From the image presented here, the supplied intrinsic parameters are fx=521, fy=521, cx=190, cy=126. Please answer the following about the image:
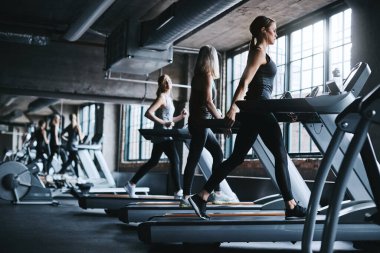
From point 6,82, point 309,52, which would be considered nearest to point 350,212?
point 309,52

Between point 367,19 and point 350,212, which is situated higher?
point 367,19

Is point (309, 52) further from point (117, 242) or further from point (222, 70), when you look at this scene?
point (117, 242)

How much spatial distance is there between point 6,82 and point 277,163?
7304 mm

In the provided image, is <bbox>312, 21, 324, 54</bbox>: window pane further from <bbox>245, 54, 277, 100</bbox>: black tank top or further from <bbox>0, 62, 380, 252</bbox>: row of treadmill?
<bbox>245, 54, 277, 100</bbox>: black tank top

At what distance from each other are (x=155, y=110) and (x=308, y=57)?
10.9ft

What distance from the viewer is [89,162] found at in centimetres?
973

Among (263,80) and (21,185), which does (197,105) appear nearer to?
(263,80)

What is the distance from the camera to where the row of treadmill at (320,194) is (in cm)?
194

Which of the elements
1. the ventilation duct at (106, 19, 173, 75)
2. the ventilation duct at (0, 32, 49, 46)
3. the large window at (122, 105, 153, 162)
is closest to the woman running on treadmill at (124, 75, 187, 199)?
the ventilation duct at (106, 19, 173, 75)

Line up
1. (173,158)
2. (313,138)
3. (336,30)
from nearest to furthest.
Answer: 1. (313,138)
2. (173,158)
3. (336,30)

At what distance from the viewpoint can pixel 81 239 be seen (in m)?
3.87

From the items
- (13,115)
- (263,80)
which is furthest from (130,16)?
(13,115)

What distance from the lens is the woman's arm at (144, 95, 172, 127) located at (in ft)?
17.3

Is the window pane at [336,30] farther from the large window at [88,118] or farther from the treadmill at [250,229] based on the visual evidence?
the large window at [88,118]
